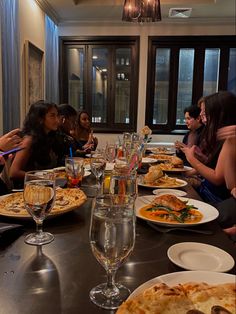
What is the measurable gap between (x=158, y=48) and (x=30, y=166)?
347 centimetres

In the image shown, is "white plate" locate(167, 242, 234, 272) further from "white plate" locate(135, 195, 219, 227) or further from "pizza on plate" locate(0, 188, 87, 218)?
"pizza on plate" locate(0, 188, 87, 218)

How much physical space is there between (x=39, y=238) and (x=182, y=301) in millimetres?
491

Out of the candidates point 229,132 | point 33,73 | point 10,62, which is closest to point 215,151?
point 229,132

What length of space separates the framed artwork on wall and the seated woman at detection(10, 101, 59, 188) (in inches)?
58.0

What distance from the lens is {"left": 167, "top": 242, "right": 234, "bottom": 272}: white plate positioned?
0.70 m

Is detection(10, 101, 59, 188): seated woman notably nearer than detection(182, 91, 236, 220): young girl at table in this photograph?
No

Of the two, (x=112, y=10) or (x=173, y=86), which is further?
(x=173, y=86)

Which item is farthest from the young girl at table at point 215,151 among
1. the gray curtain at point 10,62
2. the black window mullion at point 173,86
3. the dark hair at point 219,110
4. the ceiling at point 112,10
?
the black window mullion at point 173,86

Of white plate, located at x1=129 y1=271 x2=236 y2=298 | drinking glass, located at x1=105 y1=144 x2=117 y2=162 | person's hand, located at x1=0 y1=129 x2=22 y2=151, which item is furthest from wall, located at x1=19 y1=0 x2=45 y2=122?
white plate, located at x1=129 y1=271 x2=236 y2=298

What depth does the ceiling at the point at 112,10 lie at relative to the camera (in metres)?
4.10

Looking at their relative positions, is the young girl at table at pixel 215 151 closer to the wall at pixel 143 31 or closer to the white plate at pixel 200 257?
the white plate at pixel 200 257

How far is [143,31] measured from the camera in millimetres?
4871

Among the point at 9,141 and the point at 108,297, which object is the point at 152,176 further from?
the point at 108,297

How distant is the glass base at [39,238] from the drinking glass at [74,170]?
1.64 ft
